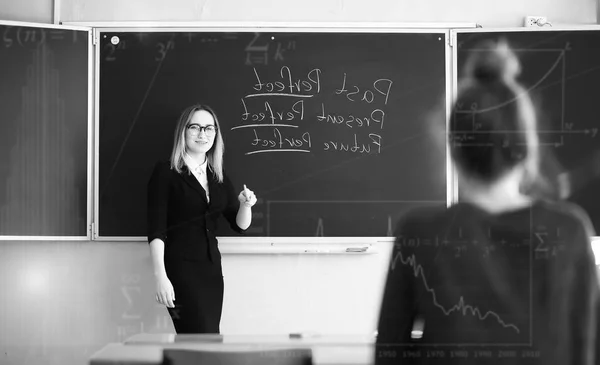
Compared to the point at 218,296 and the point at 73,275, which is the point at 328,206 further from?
the point at 73,275

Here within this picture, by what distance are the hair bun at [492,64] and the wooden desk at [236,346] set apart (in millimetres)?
941

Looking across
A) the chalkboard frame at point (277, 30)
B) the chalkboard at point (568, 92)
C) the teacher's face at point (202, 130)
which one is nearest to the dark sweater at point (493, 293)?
the chalkboard at point (568, 92)

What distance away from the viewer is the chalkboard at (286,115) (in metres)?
1.92

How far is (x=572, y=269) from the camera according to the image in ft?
3.73

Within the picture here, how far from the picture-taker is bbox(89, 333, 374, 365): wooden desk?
0.83 meters

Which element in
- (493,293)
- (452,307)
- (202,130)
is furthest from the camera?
(202,130)

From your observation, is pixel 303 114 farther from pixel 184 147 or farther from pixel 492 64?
pixel 492 64

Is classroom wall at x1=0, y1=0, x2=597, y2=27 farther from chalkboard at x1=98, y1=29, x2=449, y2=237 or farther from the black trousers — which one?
the black trousers

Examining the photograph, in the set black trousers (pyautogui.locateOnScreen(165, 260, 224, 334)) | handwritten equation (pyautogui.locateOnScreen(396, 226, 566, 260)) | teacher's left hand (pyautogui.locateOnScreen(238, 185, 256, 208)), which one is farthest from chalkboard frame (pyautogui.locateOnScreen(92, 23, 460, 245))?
handwritten equation (pyautogui.locateOnScreen(396, 226, 566, 260))

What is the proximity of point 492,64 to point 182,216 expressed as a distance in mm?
984

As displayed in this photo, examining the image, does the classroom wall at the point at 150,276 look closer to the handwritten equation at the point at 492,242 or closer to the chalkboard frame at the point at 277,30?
the chalkboard frame at the point at 277,30

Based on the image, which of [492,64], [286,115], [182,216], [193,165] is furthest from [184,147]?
[492,64]

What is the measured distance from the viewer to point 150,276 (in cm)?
195

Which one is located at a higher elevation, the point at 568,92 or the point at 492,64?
the point at 492,64
